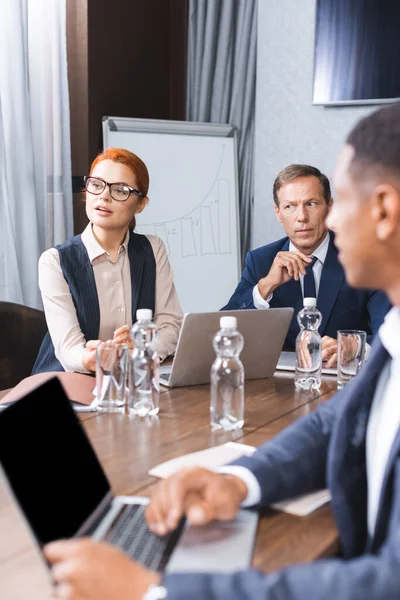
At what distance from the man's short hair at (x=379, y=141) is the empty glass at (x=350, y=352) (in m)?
0.98

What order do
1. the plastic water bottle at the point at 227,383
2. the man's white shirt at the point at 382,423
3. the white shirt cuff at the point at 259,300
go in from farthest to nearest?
the white shirt cuff at the point at 259,300 < the plastic water bottle at the point at 227,383 < the man's white shirt at the point at 382,423

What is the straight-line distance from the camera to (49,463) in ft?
3.21

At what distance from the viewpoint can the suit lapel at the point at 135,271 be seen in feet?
7.89

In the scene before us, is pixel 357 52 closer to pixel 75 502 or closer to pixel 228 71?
pixel 228 71

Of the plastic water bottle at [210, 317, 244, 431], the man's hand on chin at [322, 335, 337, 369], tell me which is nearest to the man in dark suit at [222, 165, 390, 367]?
the man's hand on chin at [322, 335, 337, 369]

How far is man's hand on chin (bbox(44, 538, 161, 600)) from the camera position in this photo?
837 millimetres

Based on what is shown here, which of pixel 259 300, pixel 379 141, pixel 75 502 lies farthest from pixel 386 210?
pixel 259 300

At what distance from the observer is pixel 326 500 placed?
1.19 metres

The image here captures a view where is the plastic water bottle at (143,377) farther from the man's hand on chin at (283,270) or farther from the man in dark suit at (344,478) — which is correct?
the man's hand on chin at (283,270)

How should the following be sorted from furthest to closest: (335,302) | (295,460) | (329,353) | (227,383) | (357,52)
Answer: (357,52)
(335,302)
(329,353)
(227,383)
(295,460)

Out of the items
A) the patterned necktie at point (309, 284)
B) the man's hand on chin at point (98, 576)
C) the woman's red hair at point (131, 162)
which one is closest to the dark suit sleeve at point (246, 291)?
the patterned necktie at point (309, 284)

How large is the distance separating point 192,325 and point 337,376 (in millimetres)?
485

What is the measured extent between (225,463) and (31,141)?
2381mm

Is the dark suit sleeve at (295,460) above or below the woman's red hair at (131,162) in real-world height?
below
